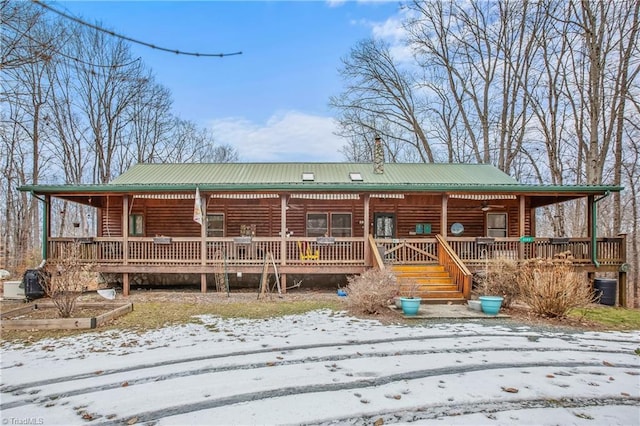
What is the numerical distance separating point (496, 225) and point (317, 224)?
25.2ft

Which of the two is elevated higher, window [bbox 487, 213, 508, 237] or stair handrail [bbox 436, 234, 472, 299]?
window [bbox 487, 213, 508, 237]

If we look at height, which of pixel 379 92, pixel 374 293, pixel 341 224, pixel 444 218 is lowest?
pixel 374 293

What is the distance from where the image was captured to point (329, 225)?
1448 centimetres

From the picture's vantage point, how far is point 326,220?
14.5m

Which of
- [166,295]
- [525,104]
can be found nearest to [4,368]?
[166,295]

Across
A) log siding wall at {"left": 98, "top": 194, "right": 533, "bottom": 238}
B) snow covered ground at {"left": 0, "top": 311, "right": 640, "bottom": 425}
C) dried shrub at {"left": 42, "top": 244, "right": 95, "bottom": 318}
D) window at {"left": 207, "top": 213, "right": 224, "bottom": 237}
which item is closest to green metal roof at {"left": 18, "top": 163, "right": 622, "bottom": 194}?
log siding wall at {"left": 98, "top": 194, "right": 533, "bottom": 238}

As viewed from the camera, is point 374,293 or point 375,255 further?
point 375,255

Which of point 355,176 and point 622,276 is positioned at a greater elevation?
point 355,176

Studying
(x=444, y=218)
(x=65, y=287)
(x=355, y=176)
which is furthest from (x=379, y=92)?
(x=65, y=287)

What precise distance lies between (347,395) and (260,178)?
1150 cm

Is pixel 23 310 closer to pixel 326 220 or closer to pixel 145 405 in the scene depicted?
pixel 145 405

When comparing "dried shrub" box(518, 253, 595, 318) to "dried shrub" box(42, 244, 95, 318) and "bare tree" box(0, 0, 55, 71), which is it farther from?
"bare tree" box(0, 0, 55, 71)

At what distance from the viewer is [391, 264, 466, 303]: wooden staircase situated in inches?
352

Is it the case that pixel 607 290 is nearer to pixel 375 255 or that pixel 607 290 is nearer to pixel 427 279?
pixel 427 279
